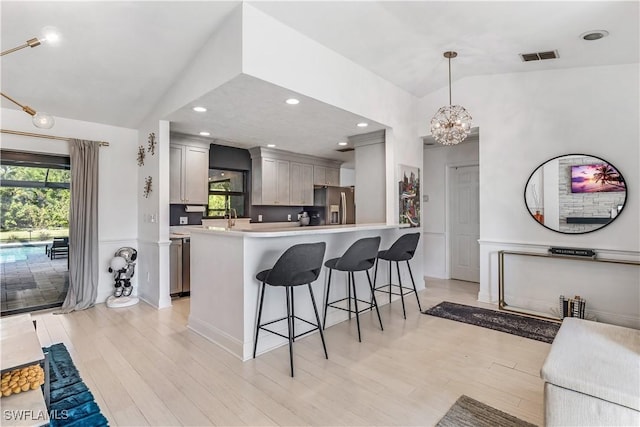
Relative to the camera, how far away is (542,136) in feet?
12.8

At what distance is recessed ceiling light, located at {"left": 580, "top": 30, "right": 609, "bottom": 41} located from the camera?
295 cm

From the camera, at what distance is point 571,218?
373 cm

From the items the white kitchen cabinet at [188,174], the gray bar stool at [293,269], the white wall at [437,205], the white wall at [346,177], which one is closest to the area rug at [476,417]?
the gray bar stool at [293,269]

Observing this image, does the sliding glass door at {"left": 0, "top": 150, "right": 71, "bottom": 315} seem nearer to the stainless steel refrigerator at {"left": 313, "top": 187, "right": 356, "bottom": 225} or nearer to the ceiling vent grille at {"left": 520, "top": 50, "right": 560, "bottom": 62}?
the stainless steel refrigerator at {"left": 313, "top": 187, "right": 356, "bottom": 225}

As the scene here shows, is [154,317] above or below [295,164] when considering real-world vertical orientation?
below

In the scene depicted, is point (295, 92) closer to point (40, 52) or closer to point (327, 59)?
point (327, 59)

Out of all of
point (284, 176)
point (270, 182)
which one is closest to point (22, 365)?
point (270, 182)

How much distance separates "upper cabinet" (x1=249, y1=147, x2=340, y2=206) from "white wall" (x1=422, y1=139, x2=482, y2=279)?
217cm

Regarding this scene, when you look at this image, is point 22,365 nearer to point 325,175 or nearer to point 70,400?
point 70,400

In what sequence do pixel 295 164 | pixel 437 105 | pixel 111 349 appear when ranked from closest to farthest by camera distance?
pixel 111 349
pixel 437 105
pixel 295 164

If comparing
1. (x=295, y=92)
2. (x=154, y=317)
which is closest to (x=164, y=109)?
(x=295, y=92)

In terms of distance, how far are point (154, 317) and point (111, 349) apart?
0.89 meters

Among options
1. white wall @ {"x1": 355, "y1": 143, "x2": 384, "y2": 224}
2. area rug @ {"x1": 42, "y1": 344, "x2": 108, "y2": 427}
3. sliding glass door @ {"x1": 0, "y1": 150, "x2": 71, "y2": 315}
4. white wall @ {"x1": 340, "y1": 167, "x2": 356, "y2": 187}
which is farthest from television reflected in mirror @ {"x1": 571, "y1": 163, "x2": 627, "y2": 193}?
sliding glass door @ {"x1": 0, "y1": 150, "x2": 71, "y2": 315}

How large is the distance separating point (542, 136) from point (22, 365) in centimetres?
509
